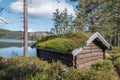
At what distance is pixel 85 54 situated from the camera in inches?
513

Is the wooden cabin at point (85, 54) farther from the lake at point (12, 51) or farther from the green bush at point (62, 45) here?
the lake at point (12, 51)

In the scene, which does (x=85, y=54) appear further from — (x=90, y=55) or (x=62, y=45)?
(x=62, y=45)

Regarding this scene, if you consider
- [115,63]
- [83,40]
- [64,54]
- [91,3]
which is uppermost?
[91,3]

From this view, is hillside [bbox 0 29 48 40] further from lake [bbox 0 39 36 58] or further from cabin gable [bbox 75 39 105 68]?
cabin gable [bbox 75 39 105 68]

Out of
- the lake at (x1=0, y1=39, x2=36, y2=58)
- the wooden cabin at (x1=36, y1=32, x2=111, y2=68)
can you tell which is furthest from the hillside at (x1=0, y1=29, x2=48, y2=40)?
the wooden cabin at (x1=36, y1=32, x2=111, y2=68)

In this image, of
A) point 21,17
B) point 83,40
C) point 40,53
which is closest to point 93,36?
point 83,40

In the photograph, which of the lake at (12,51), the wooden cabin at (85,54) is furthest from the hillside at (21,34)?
the wooden cabin at (85,54)

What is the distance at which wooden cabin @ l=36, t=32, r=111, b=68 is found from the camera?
39.7ft

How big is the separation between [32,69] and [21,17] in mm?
11943

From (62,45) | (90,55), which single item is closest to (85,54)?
(90,55)

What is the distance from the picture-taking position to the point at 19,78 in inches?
275

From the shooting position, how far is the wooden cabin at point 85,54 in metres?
12.1

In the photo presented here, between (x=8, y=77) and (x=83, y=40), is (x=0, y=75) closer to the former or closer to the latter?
(x=8, y=77)

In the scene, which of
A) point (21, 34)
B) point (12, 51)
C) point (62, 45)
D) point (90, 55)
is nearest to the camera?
point (62, 45)
